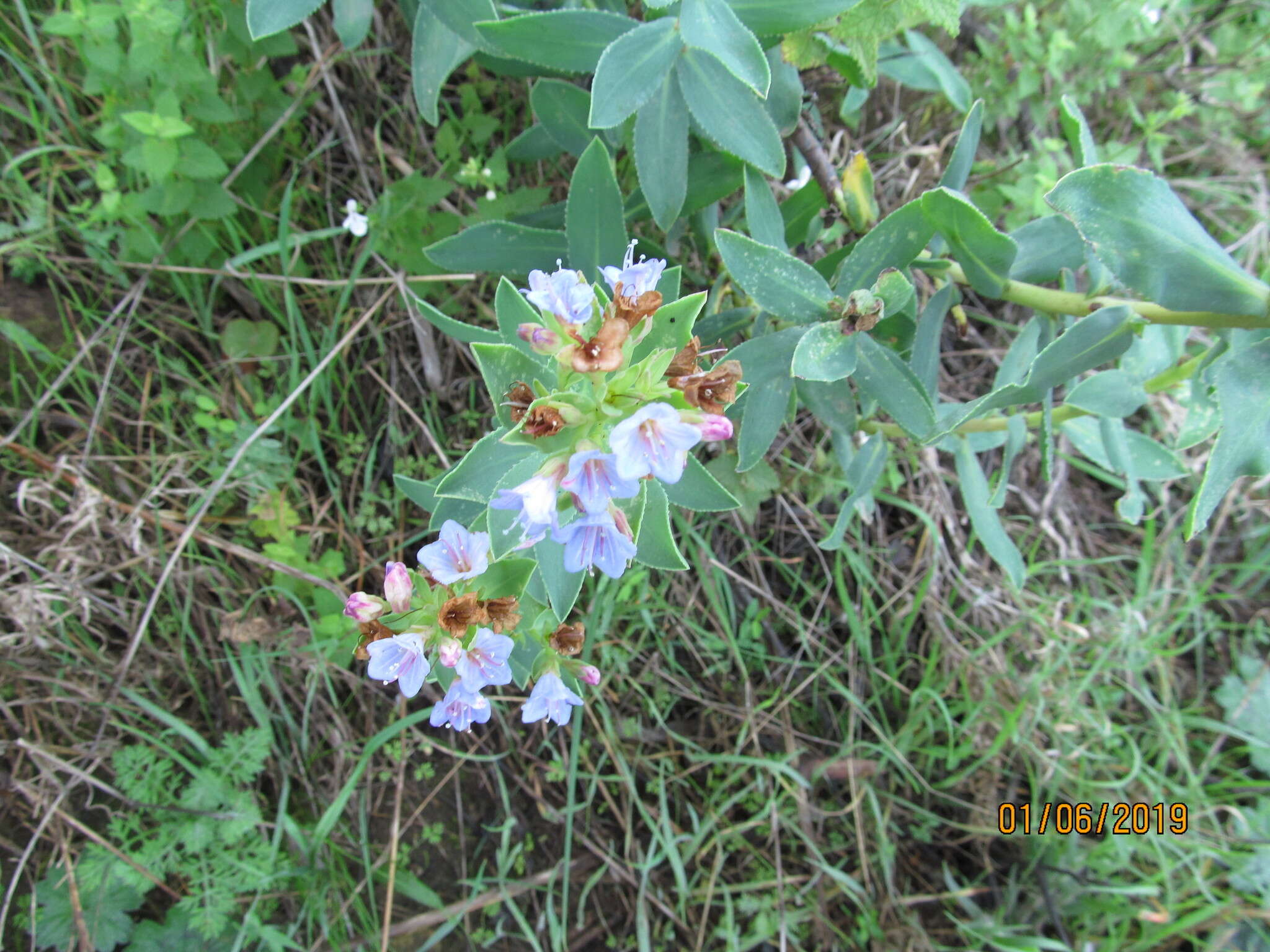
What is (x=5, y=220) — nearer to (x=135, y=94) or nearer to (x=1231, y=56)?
(x=135, y=94)

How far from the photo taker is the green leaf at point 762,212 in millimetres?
2029

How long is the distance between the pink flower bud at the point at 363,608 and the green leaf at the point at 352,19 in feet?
5.30

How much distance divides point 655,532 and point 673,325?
0.44 m

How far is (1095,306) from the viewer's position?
1961 mm

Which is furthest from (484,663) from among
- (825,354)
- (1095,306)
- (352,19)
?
(352,19)

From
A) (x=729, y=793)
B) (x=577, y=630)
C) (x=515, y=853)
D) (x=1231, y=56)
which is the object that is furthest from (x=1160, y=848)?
(x=1231, y=56)

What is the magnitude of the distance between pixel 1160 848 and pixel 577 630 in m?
2.90

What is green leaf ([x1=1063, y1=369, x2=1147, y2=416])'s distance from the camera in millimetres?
2107

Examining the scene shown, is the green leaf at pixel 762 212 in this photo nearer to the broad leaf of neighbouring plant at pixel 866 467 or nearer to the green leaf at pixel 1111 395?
the broad leaf of neighbouring plant at pixel 866 467

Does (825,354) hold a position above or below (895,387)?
above

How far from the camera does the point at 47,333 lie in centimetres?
285

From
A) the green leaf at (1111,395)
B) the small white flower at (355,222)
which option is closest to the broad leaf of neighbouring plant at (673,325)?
the green leaf at (1111,395)

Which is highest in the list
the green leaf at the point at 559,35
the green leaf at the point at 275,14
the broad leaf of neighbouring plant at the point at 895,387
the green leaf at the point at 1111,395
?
the green leaf at the point at 275,14

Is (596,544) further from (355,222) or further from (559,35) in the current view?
(355,222)
